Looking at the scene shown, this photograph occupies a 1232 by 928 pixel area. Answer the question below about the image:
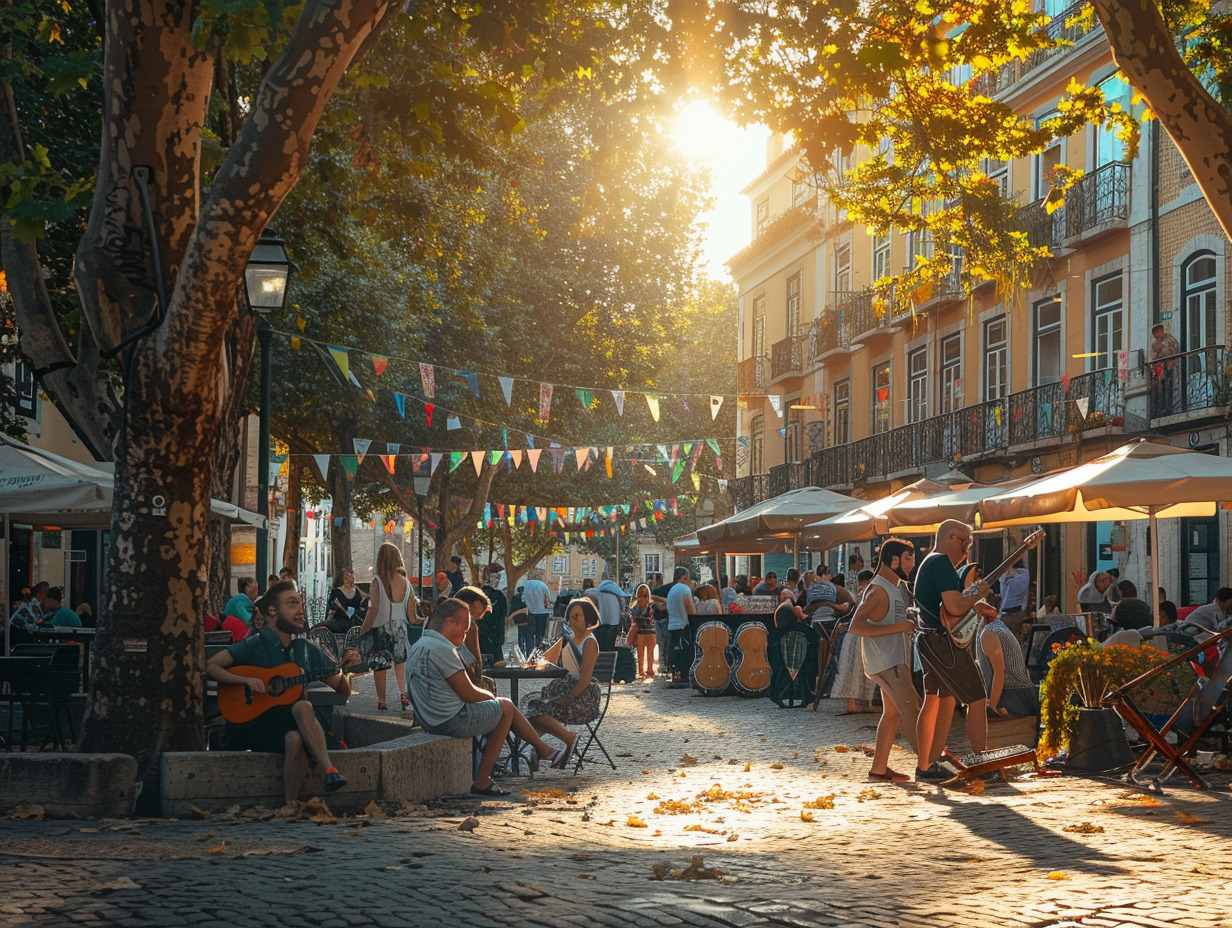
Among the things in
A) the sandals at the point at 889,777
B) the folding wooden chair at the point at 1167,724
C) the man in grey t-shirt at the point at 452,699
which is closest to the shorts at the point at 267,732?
the man in grey t-shirt at the point at 452,699

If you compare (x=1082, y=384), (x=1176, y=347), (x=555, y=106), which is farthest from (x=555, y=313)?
(x=555, y=106)

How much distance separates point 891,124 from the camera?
12.0 metres

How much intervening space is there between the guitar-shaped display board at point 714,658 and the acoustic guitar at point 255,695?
10.5 m

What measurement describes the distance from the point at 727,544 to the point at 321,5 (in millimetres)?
17213

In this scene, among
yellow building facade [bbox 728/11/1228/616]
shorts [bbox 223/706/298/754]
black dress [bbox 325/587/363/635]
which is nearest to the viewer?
shorts [bbox 223/706/298/754]

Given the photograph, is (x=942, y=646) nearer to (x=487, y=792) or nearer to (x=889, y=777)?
(x=889, y=777)

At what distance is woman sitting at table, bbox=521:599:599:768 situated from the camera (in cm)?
1103

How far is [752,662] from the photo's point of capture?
18.8 meters

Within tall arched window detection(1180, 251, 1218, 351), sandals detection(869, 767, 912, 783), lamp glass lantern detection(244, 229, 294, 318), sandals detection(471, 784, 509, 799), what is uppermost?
tall arched window detection(1180, 251, 1218, 351)

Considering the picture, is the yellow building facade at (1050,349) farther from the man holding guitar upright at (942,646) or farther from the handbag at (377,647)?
the handbag at (377,647)

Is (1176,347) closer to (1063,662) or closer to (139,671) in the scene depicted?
(1063,662)

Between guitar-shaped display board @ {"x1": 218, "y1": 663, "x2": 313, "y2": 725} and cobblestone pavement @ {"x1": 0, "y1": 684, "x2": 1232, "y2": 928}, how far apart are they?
83 cm

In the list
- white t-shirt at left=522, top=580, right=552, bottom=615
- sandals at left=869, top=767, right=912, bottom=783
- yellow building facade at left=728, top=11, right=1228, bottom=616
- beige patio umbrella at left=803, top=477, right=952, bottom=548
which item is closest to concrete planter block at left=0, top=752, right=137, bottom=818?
sandals at left=869, top=767, right=912, bottom=783

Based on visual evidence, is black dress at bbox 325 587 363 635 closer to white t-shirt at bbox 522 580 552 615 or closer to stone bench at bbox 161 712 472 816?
white t-shirt at bbox 522 580 552 615
